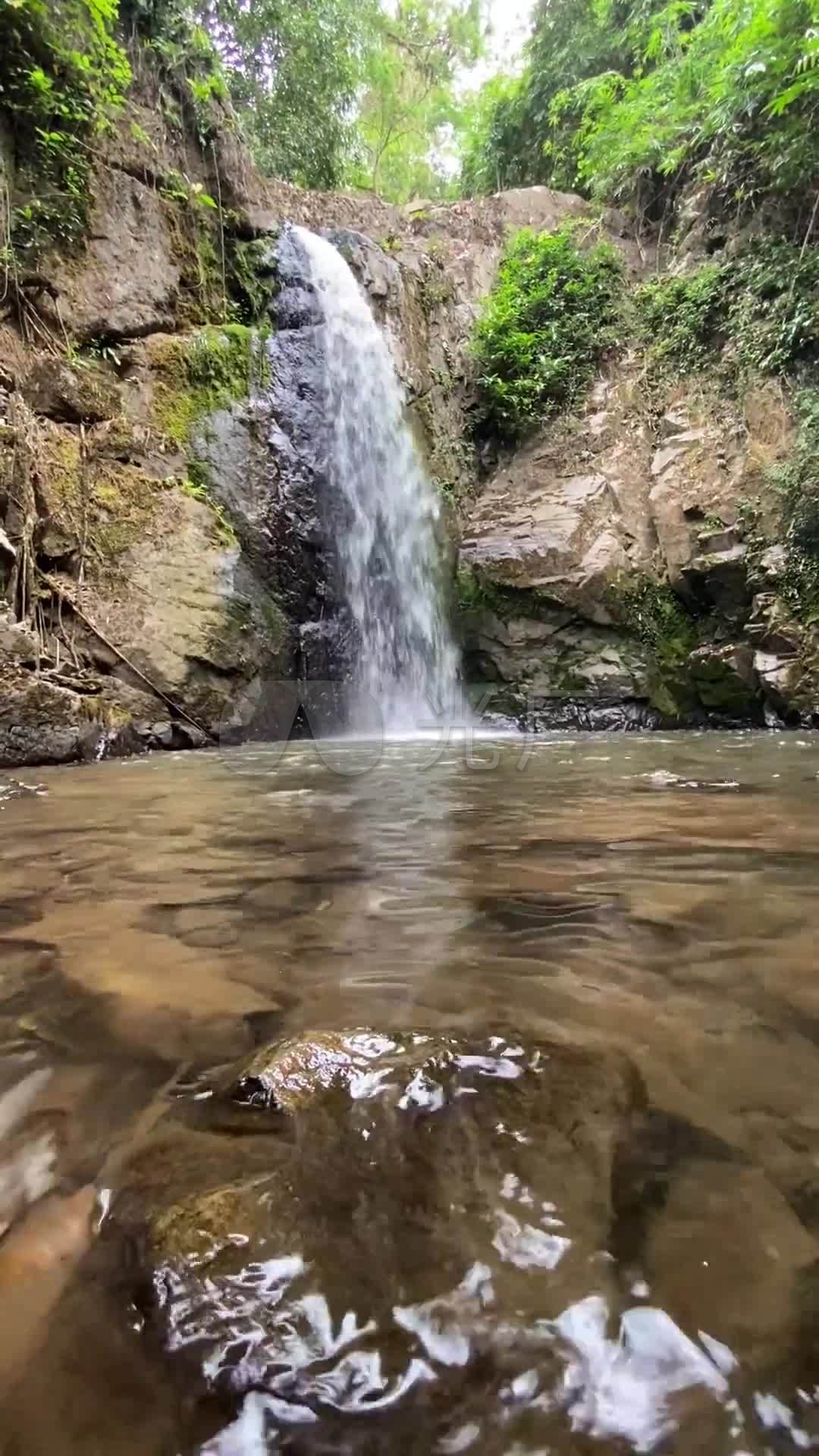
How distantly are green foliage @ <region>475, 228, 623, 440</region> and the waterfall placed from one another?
172 centimetres

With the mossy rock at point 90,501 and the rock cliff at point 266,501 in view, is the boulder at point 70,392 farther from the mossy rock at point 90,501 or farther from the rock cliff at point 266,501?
the mossy rock at point 90,501

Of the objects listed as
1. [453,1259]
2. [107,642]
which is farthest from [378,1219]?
[107,642]

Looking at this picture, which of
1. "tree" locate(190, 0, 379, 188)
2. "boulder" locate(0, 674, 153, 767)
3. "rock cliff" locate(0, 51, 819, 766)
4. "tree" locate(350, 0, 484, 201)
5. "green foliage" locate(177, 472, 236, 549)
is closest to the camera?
"boulder" locate(0, 674, 153, 767)

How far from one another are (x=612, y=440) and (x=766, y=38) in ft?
13.1

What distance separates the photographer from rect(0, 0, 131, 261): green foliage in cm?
633

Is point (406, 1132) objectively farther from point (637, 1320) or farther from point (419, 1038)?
point (637, 1320)

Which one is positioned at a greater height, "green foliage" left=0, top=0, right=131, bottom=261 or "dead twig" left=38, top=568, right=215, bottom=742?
"green foliage" left=0, top=0, right=131, bottom=261

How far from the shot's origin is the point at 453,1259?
2.41 ft

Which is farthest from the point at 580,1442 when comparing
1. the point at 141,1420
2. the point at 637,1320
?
the point at 141,1420

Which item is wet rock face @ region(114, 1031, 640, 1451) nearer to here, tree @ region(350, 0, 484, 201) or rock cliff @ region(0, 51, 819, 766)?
rock cliff @ region(0, 51, 819, 766)

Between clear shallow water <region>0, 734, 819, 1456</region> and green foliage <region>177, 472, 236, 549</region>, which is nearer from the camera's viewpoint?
clear shallow water <region>0, 734, 819, 1456</region>

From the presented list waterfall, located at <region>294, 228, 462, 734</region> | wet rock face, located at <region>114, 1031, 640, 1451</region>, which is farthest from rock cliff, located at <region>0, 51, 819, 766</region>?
wet rock face, located at <region>114, 1031, 640, 1451</region>

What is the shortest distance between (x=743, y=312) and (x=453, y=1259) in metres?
10.6

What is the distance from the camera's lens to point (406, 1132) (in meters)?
0.91
